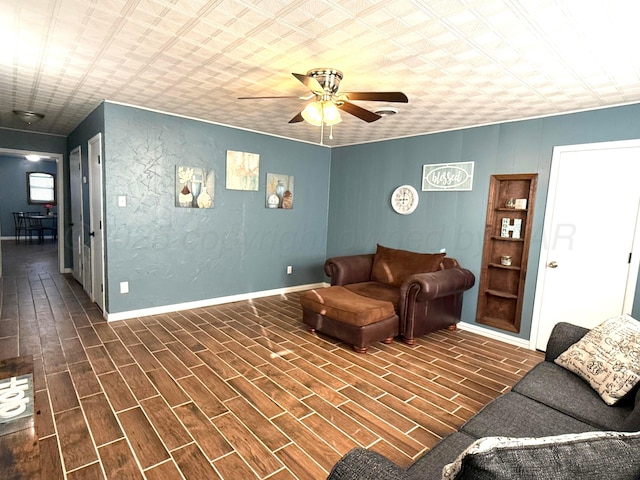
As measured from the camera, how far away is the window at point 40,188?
397 inches

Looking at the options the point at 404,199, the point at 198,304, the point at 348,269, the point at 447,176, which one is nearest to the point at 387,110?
the point at 447,176

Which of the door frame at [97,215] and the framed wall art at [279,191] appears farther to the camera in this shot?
the framed wall art at [279,191]

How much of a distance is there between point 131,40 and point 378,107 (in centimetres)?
213

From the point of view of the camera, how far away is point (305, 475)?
176 centimetres

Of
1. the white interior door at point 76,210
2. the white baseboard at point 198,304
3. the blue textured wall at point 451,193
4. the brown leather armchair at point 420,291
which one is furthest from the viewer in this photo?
the white interior door at point 76,210

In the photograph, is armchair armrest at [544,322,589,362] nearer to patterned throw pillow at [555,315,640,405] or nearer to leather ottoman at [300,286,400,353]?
patterned throw pillow at [555,315,640,405]

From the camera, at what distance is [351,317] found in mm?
3279

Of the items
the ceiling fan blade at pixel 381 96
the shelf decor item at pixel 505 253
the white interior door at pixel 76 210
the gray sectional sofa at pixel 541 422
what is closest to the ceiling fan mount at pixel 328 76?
the ceiling fan blade at pixel 381 96

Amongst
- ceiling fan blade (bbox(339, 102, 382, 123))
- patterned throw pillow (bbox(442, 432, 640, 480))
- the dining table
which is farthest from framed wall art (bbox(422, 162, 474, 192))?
the dining table

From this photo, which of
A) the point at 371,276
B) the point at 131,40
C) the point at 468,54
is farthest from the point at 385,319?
the point at 131,40

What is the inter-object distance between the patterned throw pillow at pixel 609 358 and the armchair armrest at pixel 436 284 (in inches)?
53.6

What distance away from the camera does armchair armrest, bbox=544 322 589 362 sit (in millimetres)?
2184

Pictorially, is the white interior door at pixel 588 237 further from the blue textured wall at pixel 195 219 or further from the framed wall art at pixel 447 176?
the blue textured wall at pixel 195 219

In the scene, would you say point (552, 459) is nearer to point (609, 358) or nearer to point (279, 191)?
point (609, 358)
